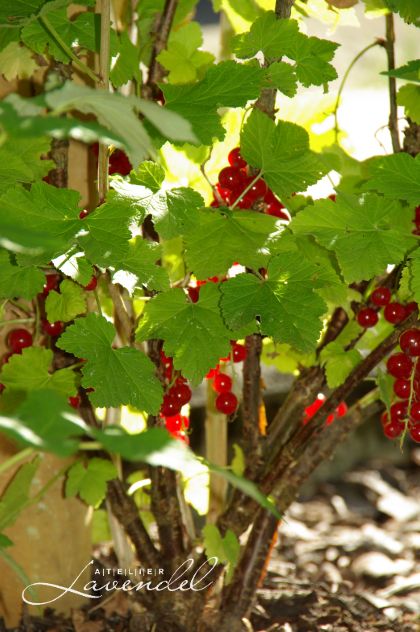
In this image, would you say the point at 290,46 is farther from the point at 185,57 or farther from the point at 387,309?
the point at 387,309

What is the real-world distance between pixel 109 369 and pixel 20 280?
0.11 m

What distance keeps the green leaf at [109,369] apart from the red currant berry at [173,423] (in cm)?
20

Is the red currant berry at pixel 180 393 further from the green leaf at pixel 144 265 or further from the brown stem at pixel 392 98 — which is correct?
the brown stem at pixel 392 98

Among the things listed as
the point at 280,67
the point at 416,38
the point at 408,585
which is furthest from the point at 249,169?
the point at 416,38

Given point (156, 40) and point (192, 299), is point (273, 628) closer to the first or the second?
point (192, 299)

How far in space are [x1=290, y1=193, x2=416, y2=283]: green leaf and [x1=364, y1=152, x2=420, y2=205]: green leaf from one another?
0.12ft

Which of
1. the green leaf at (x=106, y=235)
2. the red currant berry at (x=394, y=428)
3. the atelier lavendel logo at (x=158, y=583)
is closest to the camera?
the green leaf at (x=106, y=235)

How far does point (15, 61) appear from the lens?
Answer: 2.78 ft

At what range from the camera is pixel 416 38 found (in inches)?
98.8

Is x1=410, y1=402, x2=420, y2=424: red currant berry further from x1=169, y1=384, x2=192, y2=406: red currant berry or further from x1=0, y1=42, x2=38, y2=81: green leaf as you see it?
x1=0, y1=42, x2=38, y2=81: green leaf

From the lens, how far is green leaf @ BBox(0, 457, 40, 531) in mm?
866

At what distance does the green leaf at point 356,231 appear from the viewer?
0.73 metres

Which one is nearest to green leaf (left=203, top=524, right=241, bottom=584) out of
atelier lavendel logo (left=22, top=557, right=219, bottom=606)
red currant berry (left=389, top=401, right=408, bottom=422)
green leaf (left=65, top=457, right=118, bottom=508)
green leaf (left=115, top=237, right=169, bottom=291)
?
atelier lavendel logo (left=22, top=557, right=219, bottom=606)

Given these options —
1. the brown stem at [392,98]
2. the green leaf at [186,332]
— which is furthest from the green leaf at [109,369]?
the brown stem at [392,98]
